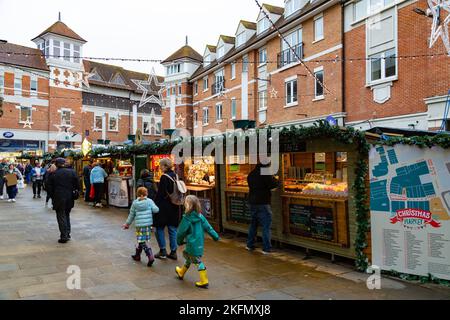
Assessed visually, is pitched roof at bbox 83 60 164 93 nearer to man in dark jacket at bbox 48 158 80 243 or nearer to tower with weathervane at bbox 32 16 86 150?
tower with weathervane at bbox 32 16 86 150

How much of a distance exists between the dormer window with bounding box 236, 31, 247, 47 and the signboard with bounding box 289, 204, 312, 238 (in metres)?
22.6

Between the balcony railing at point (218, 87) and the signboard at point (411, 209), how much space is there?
24.1 meters

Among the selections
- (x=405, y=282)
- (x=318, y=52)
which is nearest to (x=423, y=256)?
(x=405, y=282)

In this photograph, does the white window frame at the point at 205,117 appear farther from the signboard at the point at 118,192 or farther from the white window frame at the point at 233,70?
the signboard at the point at 118,192

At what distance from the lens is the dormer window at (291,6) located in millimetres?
21148

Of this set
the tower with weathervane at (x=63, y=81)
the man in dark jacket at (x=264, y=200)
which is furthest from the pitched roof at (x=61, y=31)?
the man in dark jacket at (x=264, y=200)

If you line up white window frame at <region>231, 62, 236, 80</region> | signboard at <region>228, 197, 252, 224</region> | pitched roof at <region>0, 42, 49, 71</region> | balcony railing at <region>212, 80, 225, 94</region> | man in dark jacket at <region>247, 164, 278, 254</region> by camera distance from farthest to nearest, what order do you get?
pitched roof at <region>0, 42, 49, 71</region>, balcony railing at <region>212, 80, 225, 94</region>, white window frame at <region>231, 62, 236, 80</region>, signboard at <region>228, 197, 252, 224</region>, man in dark jacket at <region>247, 164, 278, 254</region>

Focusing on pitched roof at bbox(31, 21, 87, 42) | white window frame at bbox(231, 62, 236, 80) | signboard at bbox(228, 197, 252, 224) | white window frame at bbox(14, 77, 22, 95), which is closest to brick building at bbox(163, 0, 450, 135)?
white window frame at bbox(231, 62, 236, 80)

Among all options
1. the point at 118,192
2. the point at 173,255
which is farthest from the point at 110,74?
the point at 173,255

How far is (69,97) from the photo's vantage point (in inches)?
1394

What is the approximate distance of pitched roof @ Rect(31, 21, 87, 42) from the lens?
33.4 meters

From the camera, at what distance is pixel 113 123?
4188 centimetres
